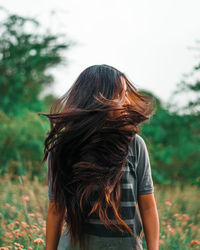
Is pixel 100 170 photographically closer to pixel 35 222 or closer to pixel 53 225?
pixel 53 225

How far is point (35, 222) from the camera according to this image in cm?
322

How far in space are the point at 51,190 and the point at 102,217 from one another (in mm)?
336

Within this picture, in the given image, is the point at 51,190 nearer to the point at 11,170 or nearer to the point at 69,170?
the point at 69,170

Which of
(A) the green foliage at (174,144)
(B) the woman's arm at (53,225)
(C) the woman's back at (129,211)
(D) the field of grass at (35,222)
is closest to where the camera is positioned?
(C) the woman's back at (129,211)

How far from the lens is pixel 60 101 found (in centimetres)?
170

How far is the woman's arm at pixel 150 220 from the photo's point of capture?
1488mm

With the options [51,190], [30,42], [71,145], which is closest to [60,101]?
[71,145]

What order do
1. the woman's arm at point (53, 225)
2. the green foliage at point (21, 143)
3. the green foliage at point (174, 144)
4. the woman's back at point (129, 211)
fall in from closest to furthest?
the woman's back at point (129, 211) → the woman's arm at point (53, 225) → the green foliage at point (21, 143) → the green foliage at point (174, 144)

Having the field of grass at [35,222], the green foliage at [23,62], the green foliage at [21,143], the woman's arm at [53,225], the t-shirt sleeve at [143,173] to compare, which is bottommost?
the field of grass at [35,222]

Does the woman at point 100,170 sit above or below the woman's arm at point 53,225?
above

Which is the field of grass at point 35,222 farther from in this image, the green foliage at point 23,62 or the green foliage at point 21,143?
the green foliage at point 23,62

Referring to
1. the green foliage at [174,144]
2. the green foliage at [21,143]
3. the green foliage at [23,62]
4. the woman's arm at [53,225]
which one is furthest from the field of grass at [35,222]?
the green foliage at [23,62]

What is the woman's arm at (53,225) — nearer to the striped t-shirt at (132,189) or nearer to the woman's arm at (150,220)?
the striped t-shirt at (132,189)

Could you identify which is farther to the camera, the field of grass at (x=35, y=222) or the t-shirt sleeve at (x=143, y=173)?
the field of grass at (x=35, y=222)
